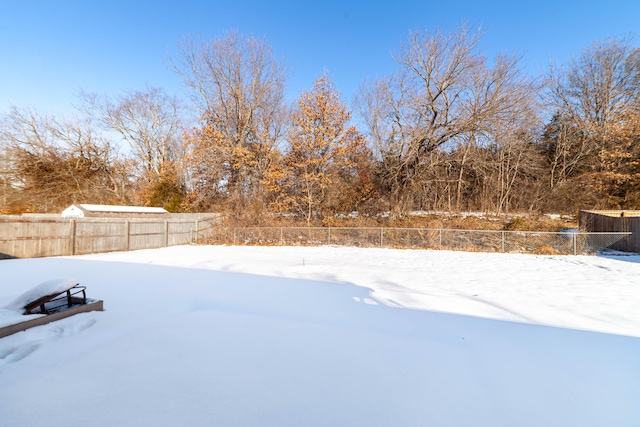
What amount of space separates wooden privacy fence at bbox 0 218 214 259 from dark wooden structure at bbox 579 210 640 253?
A: 20.0 meters

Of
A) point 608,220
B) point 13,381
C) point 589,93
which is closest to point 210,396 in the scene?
point 13,381

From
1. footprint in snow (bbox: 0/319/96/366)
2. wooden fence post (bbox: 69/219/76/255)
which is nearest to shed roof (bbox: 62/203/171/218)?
wooden fence post (bbox: 69/219/76/255)

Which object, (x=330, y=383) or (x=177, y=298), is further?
(x=177, y=298)

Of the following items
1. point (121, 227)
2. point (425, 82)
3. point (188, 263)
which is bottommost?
point (188, 263)

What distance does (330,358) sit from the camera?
2.74m

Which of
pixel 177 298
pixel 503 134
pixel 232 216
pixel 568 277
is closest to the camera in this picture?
pixel 177 298

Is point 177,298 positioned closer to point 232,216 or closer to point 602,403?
point 602,403

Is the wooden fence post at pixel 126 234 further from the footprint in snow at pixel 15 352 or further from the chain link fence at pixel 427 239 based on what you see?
the footprint in snow at pixel 15 352

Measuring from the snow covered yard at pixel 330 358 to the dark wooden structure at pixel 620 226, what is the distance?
7627mm

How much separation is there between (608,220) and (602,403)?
14.2 m

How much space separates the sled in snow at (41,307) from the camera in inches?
116

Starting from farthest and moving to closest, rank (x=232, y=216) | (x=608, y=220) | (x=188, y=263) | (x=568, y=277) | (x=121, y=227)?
(x=232, y=216) → (x=121, y=227) → (x=608, y=220) → (x=188, y=263) → (x=568, y=277)

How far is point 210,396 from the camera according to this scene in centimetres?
210

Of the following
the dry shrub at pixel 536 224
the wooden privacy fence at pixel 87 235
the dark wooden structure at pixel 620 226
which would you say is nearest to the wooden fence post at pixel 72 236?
the wooden privacy fence at pixel 87 235
